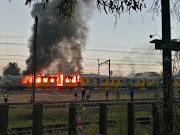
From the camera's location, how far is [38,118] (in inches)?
82.5

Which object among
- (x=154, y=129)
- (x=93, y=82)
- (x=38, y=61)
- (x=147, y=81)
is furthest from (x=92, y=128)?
(x=147, y=81)

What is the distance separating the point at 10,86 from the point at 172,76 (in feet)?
96.1

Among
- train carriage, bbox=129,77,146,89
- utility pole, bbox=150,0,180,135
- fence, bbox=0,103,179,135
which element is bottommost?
train carriage, bbox=129,77,146,89

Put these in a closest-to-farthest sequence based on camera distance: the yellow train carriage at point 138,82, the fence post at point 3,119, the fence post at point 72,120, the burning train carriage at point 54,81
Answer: the fence post at point 3,119 < the fence post at point 72,120 < the burning train carriage at point 54,81 < the yellow train carriage at point 138,82

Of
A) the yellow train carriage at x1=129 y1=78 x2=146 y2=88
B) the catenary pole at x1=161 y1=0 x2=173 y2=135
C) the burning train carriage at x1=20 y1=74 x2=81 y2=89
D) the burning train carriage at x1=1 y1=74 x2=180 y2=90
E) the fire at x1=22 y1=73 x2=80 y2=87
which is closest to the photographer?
the catenary pole at x1=161 y1=0 x2=173 y2=135

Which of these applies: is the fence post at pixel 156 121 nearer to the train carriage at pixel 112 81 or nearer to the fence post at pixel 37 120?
the fence post at pixel 37 120

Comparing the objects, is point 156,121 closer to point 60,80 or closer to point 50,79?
point 50,79

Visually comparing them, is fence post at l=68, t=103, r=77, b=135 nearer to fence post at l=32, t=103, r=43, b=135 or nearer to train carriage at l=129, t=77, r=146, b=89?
fence post at l=32, t=103, r=43, b=135

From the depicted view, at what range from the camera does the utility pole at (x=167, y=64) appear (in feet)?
8.07

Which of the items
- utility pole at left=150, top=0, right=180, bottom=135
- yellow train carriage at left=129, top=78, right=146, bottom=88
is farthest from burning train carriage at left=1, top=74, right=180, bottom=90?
utility pole at left=150, top=0, right=180, bottom=135

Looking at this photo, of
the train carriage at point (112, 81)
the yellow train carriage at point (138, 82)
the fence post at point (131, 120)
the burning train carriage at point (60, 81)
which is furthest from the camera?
the yellow train carriage at point (138, 82)

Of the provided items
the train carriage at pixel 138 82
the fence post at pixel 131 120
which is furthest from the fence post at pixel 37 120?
the train carriage at pixel 138 82

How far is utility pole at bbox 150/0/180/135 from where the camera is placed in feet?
8.07

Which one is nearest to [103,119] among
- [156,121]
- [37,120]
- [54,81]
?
[156,121]
